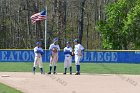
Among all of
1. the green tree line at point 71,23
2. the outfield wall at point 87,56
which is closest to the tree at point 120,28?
the green tree line at point 71,23

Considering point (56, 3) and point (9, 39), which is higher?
point (56, 3)

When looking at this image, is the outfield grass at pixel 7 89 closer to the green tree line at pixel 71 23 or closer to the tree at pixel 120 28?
the green tree line at pixel 71 23

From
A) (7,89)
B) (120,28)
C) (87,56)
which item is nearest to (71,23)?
(120,28)

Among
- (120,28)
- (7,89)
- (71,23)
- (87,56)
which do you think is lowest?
(7,89)

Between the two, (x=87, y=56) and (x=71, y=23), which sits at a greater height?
(x=71, y=23)

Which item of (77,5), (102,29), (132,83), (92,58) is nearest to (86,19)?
(77,5)

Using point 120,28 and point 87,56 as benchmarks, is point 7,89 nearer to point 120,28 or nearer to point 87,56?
point 87,56

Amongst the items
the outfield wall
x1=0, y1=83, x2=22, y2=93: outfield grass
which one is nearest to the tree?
the outfield wall

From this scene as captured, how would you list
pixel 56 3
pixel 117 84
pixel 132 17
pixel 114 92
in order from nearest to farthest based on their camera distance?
pixel 114 92 < pixel 117 84 < pixel 132 17 < pixel 56 3

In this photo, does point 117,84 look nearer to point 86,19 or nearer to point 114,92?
point 114,92

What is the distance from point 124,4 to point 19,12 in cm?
2790

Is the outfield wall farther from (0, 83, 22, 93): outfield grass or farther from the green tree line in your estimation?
(0, 83, 22, 93): outfield grass

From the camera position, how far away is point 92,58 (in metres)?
39.3

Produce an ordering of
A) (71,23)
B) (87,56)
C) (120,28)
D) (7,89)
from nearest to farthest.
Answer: (7,89), (87,56), (120,28), (71,23)
